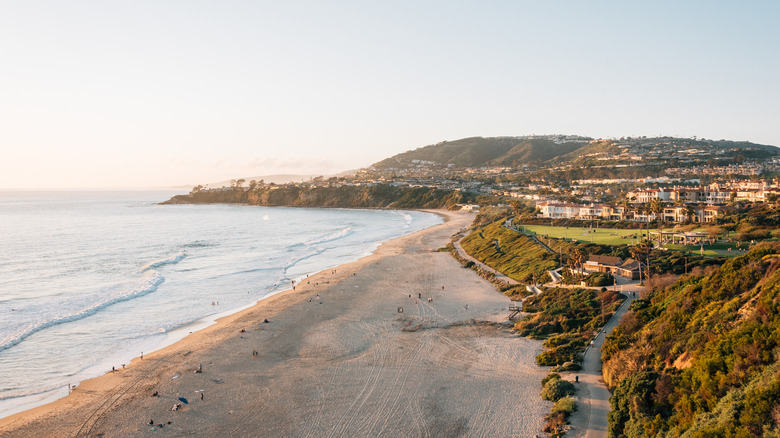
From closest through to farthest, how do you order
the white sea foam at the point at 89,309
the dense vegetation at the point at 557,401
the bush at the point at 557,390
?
the dense vegetation at the point at 557,401, the bush at the point at 557,390, the white sea foam at the point at 89,309

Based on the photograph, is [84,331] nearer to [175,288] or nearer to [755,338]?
[175,288]

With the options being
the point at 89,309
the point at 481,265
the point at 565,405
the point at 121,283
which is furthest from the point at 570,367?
the point at 121,283

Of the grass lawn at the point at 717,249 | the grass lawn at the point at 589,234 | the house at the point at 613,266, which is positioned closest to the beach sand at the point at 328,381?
the house at the point at 613,266

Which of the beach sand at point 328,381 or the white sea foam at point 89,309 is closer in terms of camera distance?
the beach sand at point 328,381

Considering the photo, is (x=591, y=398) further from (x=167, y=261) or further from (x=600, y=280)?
(x=167, y=261)

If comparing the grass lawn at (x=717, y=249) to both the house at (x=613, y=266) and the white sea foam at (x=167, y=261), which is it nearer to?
the house at (x=613, y=266)
